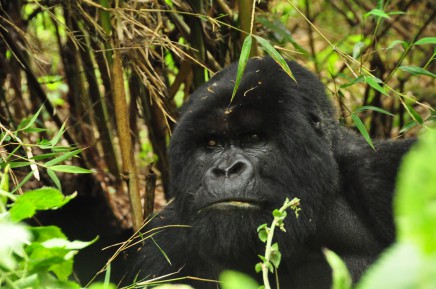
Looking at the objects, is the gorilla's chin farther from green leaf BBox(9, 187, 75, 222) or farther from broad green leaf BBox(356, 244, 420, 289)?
broad green leaf BBox(356, 244, 420, 289)

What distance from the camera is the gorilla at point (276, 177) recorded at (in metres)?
2.58

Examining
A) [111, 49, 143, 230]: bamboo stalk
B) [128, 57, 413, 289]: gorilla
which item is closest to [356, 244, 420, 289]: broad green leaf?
[128, 57, 413, 289]: gorilla

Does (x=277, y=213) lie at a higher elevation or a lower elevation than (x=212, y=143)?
higher

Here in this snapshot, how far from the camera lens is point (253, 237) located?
2541 millimetres

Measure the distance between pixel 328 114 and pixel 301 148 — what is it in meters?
0.38

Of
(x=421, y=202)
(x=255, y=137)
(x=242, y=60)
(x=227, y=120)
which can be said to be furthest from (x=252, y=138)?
(x=421, y=202)

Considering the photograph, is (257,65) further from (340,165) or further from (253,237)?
(253,237)

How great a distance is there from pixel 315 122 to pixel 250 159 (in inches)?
14.6

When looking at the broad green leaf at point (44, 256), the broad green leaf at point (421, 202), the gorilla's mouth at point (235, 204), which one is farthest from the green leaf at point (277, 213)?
the broad green leaf at point (421, 202)

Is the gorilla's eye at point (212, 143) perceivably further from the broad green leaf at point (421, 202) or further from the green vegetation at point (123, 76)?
the broad green leaf at point (421, 202)

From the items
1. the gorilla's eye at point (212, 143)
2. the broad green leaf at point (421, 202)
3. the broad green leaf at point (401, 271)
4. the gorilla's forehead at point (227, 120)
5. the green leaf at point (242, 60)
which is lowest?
the gorilla's eye at point (212, 143)

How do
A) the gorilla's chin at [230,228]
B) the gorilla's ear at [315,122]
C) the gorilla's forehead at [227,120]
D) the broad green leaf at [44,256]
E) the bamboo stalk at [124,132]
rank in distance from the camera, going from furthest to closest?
the bamboo stalk at [124,132], the gorilla's ear at [315,122], the gorilla's forehead at [227,120], the gorilla's chin at [230,228], the broad green leaf at [44,256]

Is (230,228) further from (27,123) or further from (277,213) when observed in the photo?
(27,123)

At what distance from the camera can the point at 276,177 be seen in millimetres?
2656
